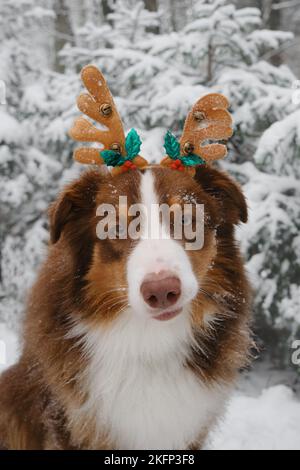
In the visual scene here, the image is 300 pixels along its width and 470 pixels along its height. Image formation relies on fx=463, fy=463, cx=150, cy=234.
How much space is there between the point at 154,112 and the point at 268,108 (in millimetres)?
1250

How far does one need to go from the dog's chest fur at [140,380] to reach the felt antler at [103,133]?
0.93 m

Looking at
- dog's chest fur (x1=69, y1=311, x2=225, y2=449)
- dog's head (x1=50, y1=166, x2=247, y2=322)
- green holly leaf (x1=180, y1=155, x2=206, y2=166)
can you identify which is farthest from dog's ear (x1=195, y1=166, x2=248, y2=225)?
dog's chest fur (x1=69, y1=311, x2=225, y2=449)

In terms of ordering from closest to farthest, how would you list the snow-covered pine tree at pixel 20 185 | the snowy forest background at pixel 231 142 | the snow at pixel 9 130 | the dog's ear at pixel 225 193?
1. the dog's ear at pixel 225 193
2. the snowy forest background at pixel 231 142
3. the snow at pixel 9 130
4. the snow-covered pine tree at pixel 20 185

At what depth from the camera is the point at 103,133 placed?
257cm

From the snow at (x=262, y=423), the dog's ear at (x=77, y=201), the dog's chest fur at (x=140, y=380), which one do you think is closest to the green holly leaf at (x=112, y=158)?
the dog's ear at (x=77, y=201)

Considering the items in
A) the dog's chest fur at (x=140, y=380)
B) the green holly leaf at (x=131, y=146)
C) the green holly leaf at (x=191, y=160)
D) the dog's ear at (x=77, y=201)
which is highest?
the green holly leaf at (x=131, y=146)

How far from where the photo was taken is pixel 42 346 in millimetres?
2773

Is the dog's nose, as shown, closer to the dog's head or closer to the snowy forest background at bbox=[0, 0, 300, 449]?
the dog's head

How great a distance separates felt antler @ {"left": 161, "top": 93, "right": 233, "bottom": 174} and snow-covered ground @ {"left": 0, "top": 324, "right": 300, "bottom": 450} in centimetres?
215

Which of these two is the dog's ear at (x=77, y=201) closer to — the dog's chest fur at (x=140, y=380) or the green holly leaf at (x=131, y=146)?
the green holly leaf at (x=131, y=146)

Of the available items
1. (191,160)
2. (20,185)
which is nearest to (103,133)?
(191,160)

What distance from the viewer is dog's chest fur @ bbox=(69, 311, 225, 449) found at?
2.68 m

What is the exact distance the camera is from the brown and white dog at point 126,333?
8.45ft

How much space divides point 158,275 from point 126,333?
2.40 ft
